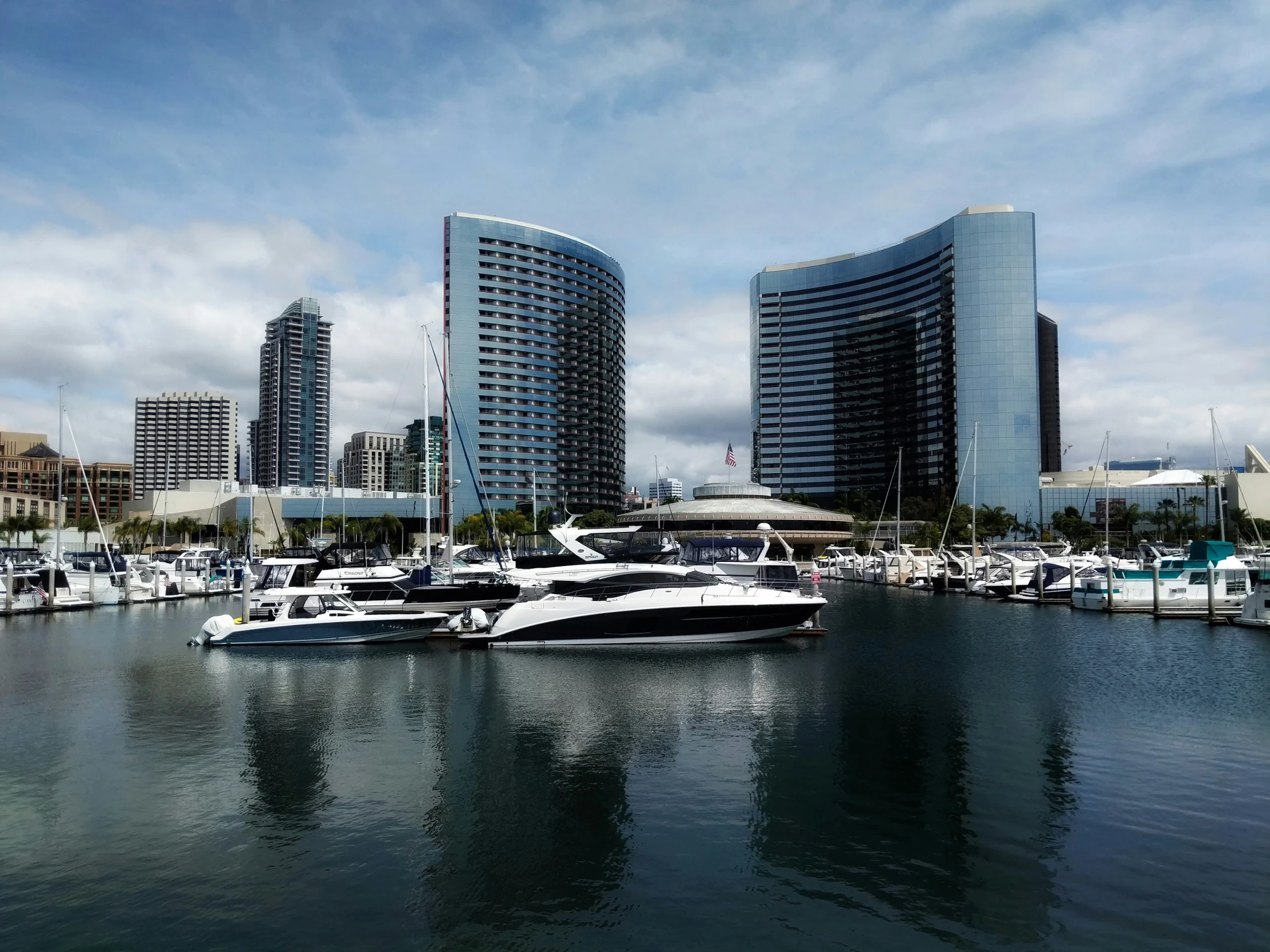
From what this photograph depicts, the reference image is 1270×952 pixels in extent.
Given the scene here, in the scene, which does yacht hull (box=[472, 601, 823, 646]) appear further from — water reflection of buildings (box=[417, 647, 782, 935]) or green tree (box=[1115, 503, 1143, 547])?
green tree (box=[1115, 503, 1143, 547])

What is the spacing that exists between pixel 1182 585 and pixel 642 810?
5294 cm

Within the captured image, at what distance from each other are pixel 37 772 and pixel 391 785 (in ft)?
30.0

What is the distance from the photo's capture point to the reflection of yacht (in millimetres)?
42375

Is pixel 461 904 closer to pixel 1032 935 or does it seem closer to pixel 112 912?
pixel 112 912

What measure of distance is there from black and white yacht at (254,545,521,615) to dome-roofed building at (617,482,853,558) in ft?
360

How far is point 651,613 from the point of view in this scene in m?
42.3

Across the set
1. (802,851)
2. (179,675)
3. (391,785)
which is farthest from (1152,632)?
(179,675)

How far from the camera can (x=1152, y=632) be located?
46.8 m

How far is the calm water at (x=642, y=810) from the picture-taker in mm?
13789

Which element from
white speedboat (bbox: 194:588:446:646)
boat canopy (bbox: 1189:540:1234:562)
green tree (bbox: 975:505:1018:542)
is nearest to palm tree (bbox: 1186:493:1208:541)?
green tree (bbox: 975:505:1018:542)

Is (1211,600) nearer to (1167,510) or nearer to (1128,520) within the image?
(1128,520)

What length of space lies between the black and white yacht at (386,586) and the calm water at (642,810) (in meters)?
15.1

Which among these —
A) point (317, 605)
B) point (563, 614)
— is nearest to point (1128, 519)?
point (563, 614)

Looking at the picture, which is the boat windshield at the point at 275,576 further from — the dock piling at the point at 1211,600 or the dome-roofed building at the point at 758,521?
the dome-roofed building at the point at 758,521
